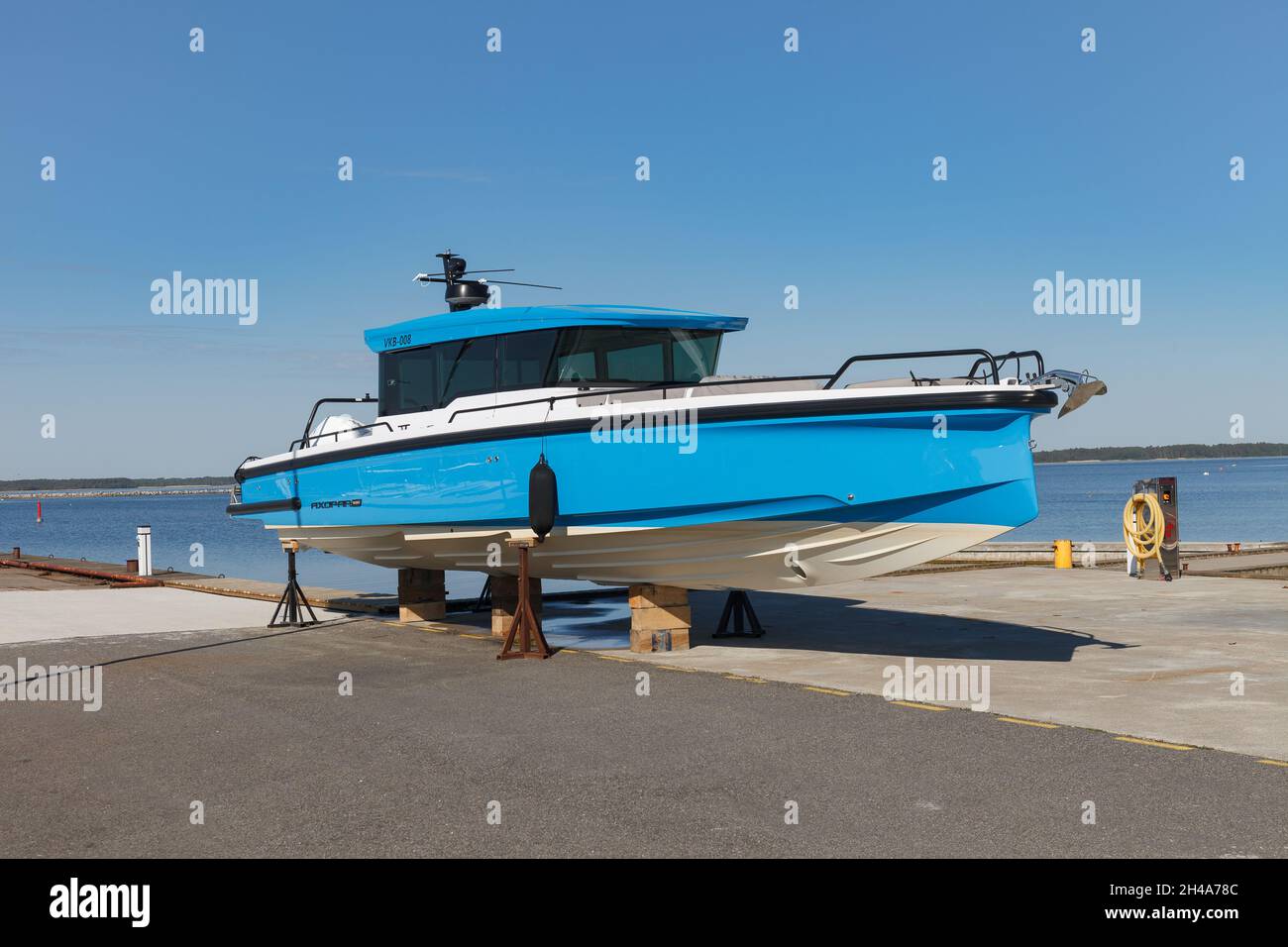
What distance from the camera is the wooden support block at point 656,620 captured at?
10.4 meters

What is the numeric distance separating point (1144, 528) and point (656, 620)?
386 inches

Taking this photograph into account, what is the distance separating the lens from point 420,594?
1340 cm

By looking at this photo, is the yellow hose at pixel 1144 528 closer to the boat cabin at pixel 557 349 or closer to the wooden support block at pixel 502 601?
the boat cabin at pixel 557 349

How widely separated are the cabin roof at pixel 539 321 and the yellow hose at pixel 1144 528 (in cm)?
884

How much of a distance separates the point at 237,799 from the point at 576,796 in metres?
1.66

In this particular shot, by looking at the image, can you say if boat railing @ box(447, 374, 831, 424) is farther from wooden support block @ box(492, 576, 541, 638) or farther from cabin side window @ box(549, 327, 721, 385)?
wooden support block @ box(492, 576, 541, 638)

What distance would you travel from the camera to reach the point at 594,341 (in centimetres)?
1041

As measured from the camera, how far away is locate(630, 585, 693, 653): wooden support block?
34.0ft
